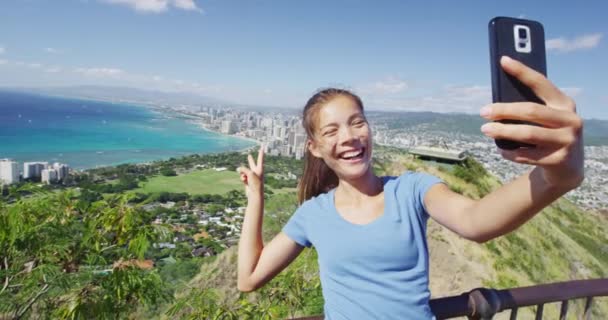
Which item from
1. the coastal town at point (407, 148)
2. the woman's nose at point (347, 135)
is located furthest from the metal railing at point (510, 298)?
the woman's nose at point (347, 135)

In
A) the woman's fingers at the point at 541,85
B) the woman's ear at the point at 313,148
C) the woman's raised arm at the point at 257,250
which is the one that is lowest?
the woman's raised arm at the point at 257,250

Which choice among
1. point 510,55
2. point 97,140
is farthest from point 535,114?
point 97,140

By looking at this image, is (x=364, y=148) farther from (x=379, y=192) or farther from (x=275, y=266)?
(x=275, y=266)

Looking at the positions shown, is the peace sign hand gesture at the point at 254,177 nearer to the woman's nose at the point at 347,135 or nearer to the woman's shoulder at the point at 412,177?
the woman's nose at the point at 347,135

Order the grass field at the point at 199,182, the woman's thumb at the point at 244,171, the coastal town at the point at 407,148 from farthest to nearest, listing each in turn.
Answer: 1. the grass field at the point at 199,182
2. the coastal town at the point at 407,148
3. the woman's thumb at the point at 244,171

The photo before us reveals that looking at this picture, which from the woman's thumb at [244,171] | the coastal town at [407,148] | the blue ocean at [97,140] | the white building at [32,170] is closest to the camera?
the woman's thumb at [244,171]

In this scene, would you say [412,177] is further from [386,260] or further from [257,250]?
[257,250]
